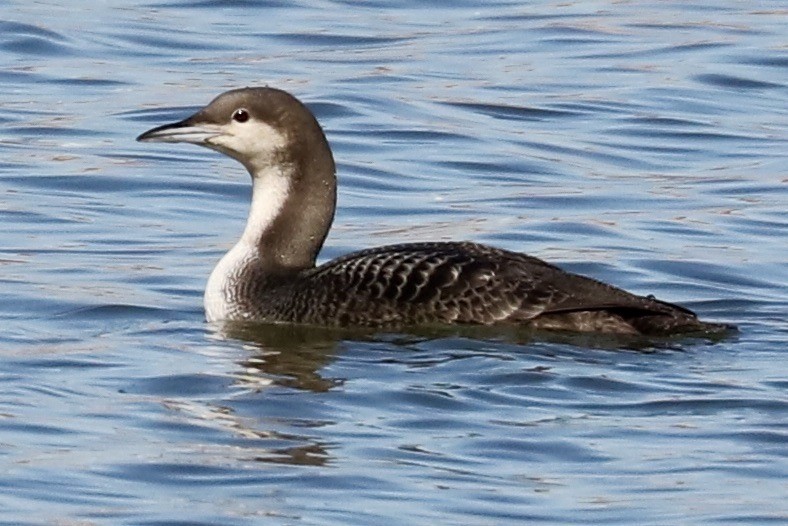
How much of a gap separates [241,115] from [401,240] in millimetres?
2276

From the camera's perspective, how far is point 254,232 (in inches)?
440

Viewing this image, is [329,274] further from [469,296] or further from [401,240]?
[401,240]

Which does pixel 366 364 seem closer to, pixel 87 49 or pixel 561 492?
pixel 561 492

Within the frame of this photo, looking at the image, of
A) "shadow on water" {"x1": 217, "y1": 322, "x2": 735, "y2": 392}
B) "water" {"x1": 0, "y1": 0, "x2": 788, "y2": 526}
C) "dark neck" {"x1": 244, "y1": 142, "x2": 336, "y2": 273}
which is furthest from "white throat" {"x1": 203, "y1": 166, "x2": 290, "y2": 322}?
"shadow on water" {"x1": 217, "y1": 322, "x2": 735, "y2": 392}

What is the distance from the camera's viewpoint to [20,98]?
1652cm

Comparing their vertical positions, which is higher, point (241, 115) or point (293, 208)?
point (241, 115)

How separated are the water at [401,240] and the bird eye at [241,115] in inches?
35.2

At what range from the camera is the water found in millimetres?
8258

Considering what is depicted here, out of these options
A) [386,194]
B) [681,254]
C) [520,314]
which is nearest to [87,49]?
[386,194]

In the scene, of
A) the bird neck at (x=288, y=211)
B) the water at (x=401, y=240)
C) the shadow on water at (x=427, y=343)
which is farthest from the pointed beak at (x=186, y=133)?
the shadow on water at (x=427, y=343)

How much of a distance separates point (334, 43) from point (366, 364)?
903cm

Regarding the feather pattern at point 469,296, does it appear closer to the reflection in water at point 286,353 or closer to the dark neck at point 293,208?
the reflection in water at point 286,353

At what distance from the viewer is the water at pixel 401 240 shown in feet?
27.1

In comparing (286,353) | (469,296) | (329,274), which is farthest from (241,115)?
(469,296)
